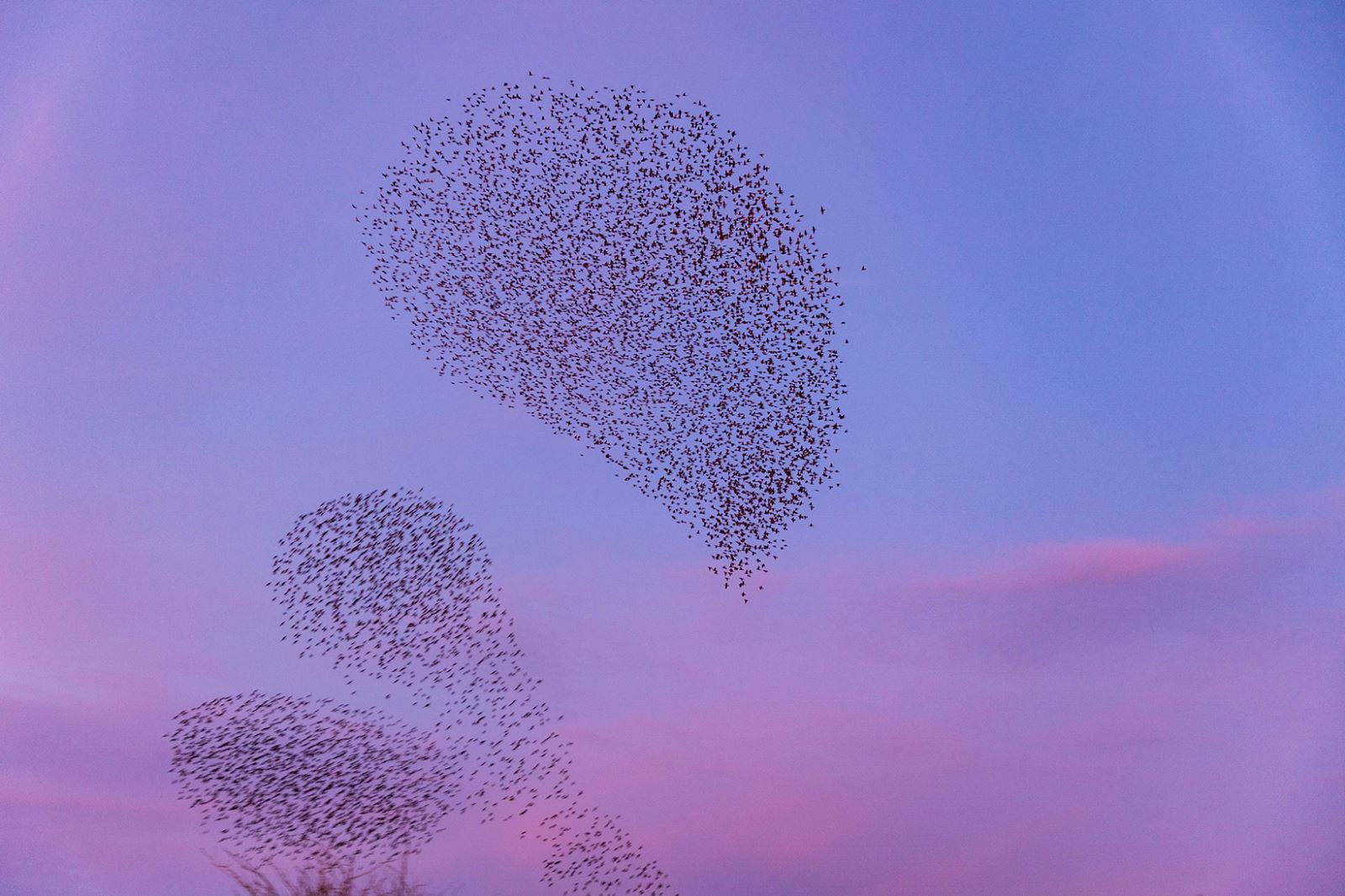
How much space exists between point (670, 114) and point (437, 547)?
45.4 ft

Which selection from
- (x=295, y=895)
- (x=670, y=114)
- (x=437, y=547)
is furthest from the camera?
(x=437, y=547)

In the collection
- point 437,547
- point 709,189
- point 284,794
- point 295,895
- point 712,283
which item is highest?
point 709,189

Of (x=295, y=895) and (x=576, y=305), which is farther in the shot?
(x=576, y=305)

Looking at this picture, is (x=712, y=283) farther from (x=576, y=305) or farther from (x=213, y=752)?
(x=213, y=752)

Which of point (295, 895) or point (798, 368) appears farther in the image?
point (798, 368)

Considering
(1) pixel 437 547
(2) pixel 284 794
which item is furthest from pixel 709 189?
(2) pixel 284 794

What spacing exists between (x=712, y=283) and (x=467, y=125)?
7.96 meters

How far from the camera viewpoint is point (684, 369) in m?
29.6

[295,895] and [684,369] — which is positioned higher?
[684,369]

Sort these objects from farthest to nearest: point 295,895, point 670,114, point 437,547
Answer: point 437,547 → point 670,114 → point 295,895

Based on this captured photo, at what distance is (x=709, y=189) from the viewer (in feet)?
95.1

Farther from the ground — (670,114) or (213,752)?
(670,114)

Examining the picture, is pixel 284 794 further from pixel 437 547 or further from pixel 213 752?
pixel 437 547

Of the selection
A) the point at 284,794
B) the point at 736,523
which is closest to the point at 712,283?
the point at 736,523
